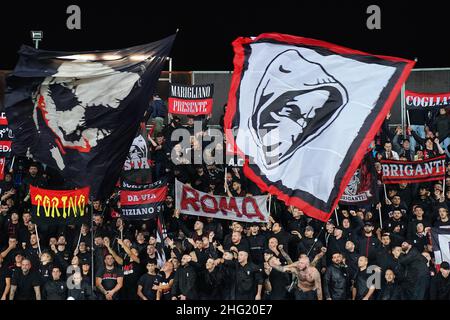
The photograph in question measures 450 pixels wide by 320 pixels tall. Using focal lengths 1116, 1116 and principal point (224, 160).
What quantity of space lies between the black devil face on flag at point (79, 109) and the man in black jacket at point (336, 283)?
4140 mm

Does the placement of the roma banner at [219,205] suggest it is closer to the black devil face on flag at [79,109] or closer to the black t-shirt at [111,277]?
the black t-shirt at [111,277]

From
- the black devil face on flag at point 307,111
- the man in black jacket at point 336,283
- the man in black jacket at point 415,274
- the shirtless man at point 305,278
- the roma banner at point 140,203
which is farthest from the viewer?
the roma banner at point 140,203

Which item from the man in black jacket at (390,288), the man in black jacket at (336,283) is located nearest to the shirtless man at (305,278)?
the man in black jacket at (336,283)

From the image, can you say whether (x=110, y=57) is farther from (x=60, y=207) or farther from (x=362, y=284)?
(x=362, y=284)

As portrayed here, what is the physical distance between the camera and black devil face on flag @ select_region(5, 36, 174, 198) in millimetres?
16922

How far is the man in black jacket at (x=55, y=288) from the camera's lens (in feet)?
62.3

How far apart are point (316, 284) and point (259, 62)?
15.5 ft

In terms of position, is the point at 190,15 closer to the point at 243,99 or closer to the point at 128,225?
the point at 128,225

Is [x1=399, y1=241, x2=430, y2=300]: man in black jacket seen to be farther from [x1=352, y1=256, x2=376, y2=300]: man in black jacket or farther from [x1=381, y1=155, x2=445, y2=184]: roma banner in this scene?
[x1=381, y1=155, x2=445, y2=184]: roma banner

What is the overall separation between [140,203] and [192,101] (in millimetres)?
3085

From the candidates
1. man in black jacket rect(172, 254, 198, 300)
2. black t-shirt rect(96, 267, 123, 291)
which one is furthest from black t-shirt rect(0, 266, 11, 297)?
man in black jacket rect(172, 254, 198, 300)

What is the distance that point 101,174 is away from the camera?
16797 mm

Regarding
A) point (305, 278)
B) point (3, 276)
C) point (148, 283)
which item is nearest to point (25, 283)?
point (3, 276)

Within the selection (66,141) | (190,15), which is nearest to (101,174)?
(66,141)
